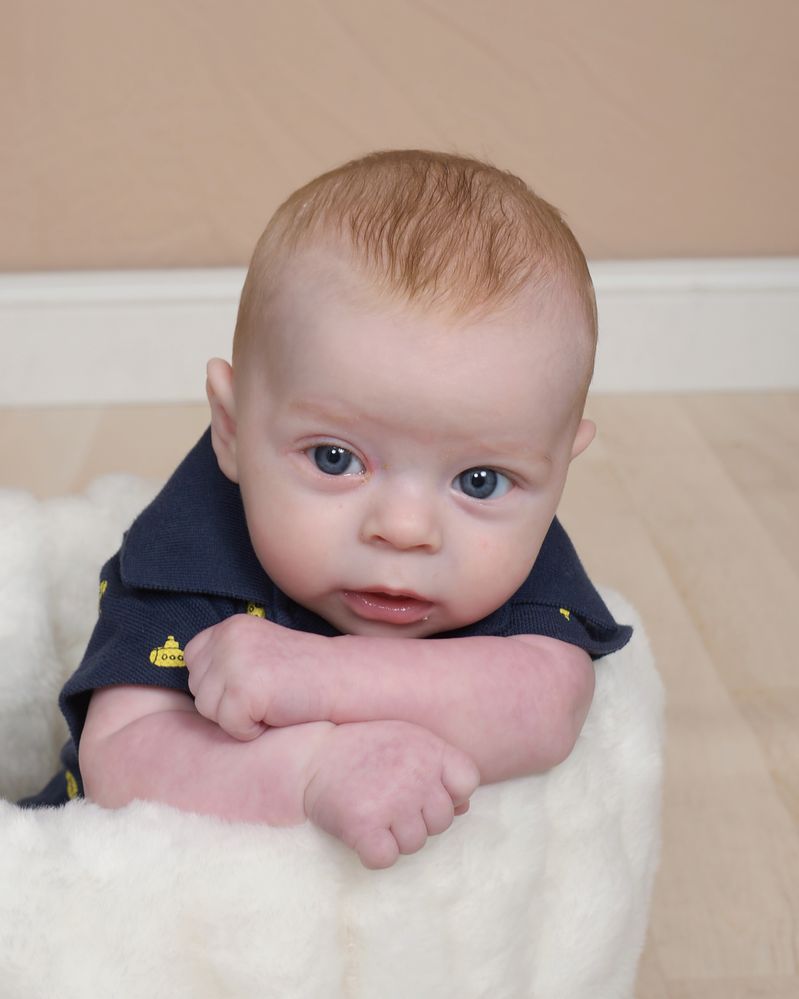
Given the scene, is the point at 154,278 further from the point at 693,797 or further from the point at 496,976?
the point at 496,976

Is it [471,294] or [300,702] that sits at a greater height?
[471,294]

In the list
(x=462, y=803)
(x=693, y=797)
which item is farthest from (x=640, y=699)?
(x=693, y=797)

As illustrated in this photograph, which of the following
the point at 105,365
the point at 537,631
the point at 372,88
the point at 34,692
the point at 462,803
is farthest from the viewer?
the point at 105,365

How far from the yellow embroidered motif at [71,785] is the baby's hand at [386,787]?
261 millimetres

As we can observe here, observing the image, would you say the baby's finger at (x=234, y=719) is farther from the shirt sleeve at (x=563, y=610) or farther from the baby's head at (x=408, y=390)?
the shirt sleeve at (x=563, y=610)

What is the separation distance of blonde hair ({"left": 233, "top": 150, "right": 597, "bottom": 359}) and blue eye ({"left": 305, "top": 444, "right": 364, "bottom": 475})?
0.29 feet

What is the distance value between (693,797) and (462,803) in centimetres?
49

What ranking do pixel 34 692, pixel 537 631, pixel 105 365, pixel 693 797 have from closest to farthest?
1. pixel 537 631
2. pixel 34 692
3. pixel 693 797
4. pixel 105 365

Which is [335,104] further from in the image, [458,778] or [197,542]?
[458,778]

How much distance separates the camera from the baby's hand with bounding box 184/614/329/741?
662mm


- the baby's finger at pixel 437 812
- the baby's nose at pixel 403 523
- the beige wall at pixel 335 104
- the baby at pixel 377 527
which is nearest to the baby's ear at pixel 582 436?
the baby at pixel 377 527

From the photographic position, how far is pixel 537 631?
0.79m

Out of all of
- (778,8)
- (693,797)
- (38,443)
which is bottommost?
(38,443)

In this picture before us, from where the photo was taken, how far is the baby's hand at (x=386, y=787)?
0.61 m
